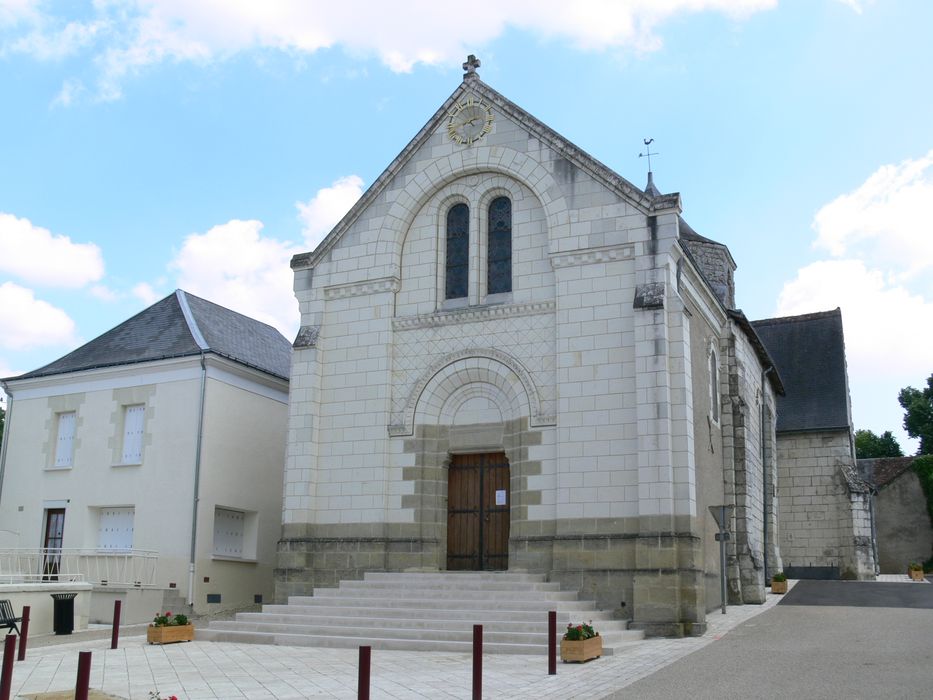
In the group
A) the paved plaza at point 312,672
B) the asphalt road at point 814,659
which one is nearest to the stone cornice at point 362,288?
the paved plaza at point 312,672

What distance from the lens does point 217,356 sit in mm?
21516

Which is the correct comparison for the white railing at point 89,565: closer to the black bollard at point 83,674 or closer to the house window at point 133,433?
the house window at point 133,433

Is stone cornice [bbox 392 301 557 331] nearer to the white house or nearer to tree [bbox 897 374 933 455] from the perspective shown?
the white house

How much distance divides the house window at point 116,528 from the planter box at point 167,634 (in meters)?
6.50

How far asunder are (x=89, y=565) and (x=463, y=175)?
1189 centimetres

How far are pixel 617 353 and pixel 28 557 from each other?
46.6 feet

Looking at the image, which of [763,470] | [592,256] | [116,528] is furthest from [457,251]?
[763,470]

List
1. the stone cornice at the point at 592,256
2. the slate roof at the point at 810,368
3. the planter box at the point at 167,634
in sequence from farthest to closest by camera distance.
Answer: the slate roof at the point at 810,368 → the stone cornice at the point at 592,256 → the planter box at the point at 167,634

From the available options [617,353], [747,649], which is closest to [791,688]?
[747,649]

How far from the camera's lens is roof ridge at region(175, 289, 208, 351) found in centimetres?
2188

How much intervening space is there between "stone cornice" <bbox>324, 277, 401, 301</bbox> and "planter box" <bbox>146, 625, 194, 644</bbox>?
Answer: 764cm

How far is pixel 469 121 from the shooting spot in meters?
19.4

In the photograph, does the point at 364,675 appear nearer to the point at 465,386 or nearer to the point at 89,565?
the point at 465,386

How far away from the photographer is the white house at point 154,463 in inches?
807
